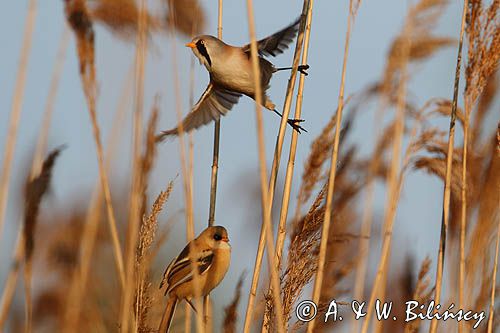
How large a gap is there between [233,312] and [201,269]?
0.17 meters

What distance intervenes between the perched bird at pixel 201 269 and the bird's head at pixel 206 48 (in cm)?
50

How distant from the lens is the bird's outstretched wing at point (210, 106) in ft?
7.55

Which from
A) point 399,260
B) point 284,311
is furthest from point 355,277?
point 284,311

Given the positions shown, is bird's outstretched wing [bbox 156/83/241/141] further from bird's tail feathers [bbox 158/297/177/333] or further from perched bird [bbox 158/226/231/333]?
bird's tail feathers [bbox 158/297/177/333]

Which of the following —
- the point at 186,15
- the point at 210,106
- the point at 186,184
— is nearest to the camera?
the point at 186,184

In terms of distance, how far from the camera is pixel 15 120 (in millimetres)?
1851

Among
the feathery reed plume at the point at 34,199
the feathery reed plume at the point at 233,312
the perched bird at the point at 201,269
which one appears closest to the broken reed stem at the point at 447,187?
the feathery reed plume at the point at 233,312

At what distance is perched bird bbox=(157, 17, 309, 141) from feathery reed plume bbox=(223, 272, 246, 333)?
48 centimetres

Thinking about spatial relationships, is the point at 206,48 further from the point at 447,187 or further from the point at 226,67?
the point at 447,187

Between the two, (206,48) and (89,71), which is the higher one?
(206,48)

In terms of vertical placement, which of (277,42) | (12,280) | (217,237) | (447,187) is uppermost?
(277,42)

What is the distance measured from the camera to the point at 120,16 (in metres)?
2.04

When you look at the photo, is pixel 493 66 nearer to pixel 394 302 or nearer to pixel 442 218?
pixel 442 218

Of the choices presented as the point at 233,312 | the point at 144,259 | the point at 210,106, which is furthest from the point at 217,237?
the point at 144,259
